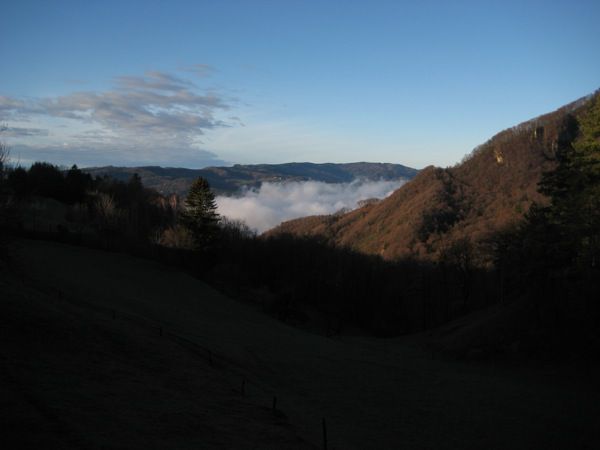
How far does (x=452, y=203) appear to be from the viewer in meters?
150

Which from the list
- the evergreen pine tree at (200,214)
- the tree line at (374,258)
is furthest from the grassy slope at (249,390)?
the evergreen pine tree at (200,214)

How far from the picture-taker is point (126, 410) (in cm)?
1347

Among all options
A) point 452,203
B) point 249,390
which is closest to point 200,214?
point 249,390

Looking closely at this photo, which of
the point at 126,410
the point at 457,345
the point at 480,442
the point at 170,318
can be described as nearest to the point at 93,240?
the point at 170,318

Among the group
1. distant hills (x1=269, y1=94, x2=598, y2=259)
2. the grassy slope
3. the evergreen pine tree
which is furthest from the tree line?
distant hills (x1=269, y1=94, x2=598, y2=259)

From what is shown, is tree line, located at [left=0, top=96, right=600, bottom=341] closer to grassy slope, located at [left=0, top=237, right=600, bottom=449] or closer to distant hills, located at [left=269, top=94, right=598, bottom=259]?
grassy slope, located at [left=0, top=237, right=600, bottom=449]

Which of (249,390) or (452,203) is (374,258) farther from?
(249,390)

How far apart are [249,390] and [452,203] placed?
141728 millimetres

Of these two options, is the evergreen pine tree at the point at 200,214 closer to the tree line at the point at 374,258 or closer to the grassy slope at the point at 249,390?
the tree line at the point at 374,258

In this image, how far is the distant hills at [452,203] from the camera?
128 m

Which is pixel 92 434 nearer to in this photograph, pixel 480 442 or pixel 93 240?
pixel 480 442

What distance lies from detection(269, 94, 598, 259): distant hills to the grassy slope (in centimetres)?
8636

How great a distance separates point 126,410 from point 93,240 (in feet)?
159

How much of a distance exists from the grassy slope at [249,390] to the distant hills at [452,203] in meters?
86.4
